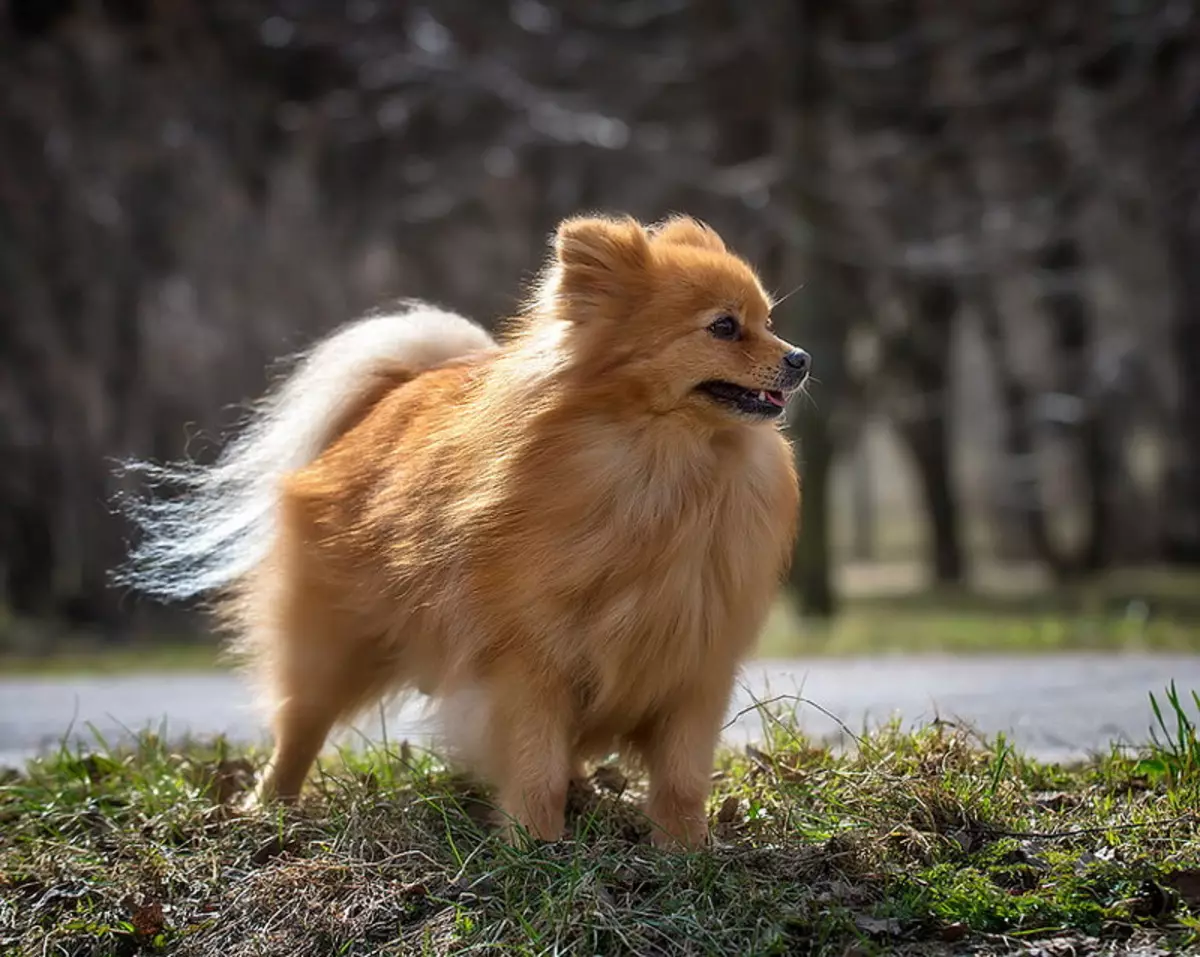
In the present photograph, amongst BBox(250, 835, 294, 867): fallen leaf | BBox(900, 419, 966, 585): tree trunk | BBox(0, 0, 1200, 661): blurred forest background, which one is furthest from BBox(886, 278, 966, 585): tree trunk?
BBox(250, 835, 294, 867): fallen leaf

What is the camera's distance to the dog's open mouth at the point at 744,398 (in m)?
3.80

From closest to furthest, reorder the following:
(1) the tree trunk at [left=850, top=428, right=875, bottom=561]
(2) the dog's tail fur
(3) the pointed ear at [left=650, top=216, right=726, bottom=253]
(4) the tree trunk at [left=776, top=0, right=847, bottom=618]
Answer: (3) the pointed ear at [left=650, top=216, right=726, bottom=253], (2) the dog's tail fur, (4) the tree trunk at [left=776, top=0, right=847, bottom=618], (1) the tree trunk at [left=850, top=428, right=875, bottom=561]

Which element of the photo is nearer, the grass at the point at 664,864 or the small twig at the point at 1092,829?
the grass at the point at 664,864

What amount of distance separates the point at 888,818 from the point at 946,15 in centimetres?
1317

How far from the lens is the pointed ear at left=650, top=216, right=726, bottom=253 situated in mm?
4215

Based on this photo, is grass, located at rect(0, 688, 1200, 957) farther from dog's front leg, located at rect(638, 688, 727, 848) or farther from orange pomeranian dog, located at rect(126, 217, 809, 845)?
orange pomeranian dog, located at rect(126, 217, 809, 845)

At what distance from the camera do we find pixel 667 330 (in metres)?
3.84

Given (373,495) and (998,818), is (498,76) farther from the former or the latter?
(998,818)

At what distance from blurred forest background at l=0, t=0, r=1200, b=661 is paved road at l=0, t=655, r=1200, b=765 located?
16.2ft

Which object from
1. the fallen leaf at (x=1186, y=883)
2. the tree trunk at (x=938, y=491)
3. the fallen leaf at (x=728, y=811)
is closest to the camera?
the fallen leaf at (x=1186, y=883)

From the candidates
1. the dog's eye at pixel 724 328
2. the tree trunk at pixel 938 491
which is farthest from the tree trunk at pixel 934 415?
the dog's eye at pixel 724 328

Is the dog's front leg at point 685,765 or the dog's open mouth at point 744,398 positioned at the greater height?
the dog's open mouth at point 744,398

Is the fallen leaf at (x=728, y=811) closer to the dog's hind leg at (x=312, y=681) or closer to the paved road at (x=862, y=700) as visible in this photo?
the paved road at (x=862, y=700)

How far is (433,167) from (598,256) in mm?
11619
